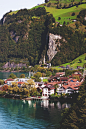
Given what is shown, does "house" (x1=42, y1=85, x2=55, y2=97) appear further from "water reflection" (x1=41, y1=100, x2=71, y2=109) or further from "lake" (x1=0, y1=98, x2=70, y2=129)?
"water reflection" (x1=41, y1=100, x2=71, y2=109)

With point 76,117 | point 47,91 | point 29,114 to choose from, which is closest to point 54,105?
point 29,114

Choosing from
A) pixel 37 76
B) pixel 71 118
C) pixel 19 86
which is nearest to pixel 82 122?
pixel 71 118

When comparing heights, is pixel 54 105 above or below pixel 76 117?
below

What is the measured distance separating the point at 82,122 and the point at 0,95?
45592mm

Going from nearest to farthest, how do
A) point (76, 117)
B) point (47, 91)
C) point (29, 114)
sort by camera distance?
1. point (76, 117)
2. point (29, 114)
3. point (47, 91)

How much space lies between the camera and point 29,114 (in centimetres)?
6131

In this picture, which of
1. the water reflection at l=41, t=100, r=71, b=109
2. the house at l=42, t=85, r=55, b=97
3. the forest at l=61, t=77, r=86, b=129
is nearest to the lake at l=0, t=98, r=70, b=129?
the water reflection at l=41, t=100, r=71, b=109

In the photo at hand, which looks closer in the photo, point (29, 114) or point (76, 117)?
point (76, 117)

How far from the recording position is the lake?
52.7m

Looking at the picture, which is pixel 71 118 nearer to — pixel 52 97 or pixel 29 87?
pixel 52 97

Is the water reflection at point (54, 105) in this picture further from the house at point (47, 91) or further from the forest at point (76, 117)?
the forest at point (76, 117)

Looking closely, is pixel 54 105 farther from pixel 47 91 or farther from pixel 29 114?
pixel 47 91

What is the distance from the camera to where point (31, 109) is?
66.3m

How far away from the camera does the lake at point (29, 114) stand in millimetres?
52656
